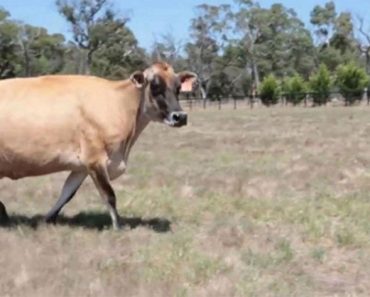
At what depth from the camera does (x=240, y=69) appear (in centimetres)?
10481

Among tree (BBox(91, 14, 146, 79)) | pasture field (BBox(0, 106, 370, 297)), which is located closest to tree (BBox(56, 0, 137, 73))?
tree (BBox(91, 14, 146, 79))

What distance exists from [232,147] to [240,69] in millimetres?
84817

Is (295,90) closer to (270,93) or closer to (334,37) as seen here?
(270,93)

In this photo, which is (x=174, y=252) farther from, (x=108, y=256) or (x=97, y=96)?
(x=97, y=96)

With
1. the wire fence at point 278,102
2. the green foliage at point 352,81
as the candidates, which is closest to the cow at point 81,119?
the wire fence at point 278,102

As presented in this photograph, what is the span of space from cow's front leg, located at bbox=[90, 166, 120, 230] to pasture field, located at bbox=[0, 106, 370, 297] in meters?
0.17

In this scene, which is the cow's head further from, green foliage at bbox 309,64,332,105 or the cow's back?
green foliage at bbox 309,64,332,105

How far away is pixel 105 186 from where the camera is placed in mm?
8859

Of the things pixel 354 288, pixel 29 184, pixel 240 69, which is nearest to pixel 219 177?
pixel 29 184

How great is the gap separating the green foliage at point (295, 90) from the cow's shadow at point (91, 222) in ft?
187

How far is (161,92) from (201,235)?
155cm

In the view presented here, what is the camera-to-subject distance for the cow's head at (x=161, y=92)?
8.72m

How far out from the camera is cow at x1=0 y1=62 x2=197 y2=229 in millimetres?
8617

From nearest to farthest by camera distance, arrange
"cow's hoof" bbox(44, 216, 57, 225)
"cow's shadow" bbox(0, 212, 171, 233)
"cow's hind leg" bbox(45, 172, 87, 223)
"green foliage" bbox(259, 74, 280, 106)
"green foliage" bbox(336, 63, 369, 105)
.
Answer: "cow's shadow" bbox(0, 212, 171, 233)
"cow's hoof" bbox(44, 216, 57, 225)
"cow's hind leg" bbox(45, 172, 87, 223)
"green foliage" bbox(336, 63, 369, 105)
"green foliage" bbox(259, 74, 280, 106)
